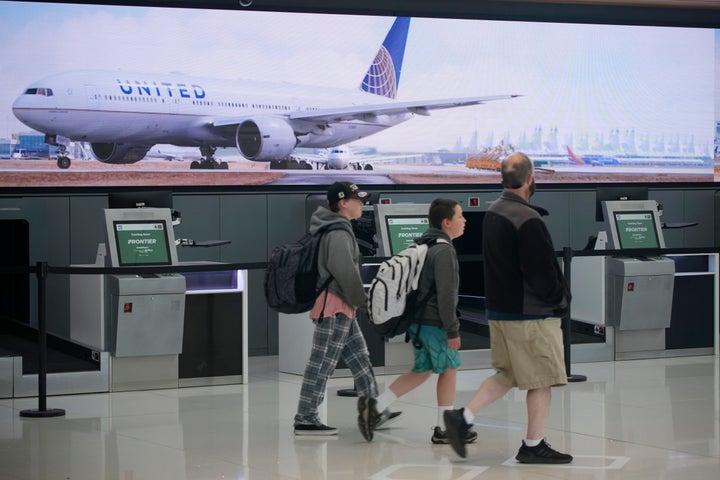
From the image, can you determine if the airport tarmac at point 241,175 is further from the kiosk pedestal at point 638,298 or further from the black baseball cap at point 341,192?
the black baseball cap at point 341,192

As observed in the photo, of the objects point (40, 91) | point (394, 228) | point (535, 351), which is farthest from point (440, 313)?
point (40, 91)

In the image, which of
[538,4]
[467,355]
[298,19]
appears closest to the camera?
[467,355]

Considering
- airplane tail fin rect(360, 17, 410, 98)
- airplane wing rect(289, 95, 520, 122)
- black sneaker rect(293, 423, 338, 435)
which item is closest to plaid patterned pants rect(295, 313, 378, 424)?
black sneaker rect(293, 423, 338, 435)

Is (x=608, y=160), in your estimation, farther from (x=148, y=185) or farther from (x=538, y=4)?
(x=148, y=185)

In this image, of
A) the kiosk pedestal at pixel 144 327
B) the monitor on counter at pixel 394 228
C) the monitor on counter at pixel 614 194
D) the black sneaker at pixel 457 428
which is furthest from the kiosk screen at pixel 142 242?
the monitor on counter at pixel 614 194

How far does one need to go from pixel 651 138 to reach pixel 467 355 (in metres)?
4.90

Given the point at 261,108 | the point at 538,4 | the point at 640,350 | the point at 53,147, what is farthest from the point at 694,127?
the point at 53,147

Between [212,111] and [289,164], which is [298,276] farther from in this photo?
[289,164]

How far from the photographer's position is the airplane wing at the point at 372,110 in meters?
12.5

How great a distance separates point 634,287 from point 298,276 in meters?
4.65

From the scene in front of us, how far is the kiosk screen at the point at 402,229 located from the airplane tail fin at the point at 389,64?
2.78 meters

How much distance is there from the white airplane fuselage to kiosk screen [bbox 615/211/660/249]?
9.74 feet

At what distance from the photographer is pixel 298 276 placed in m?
6.91

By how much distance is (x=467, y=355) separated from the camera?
33.6ft
